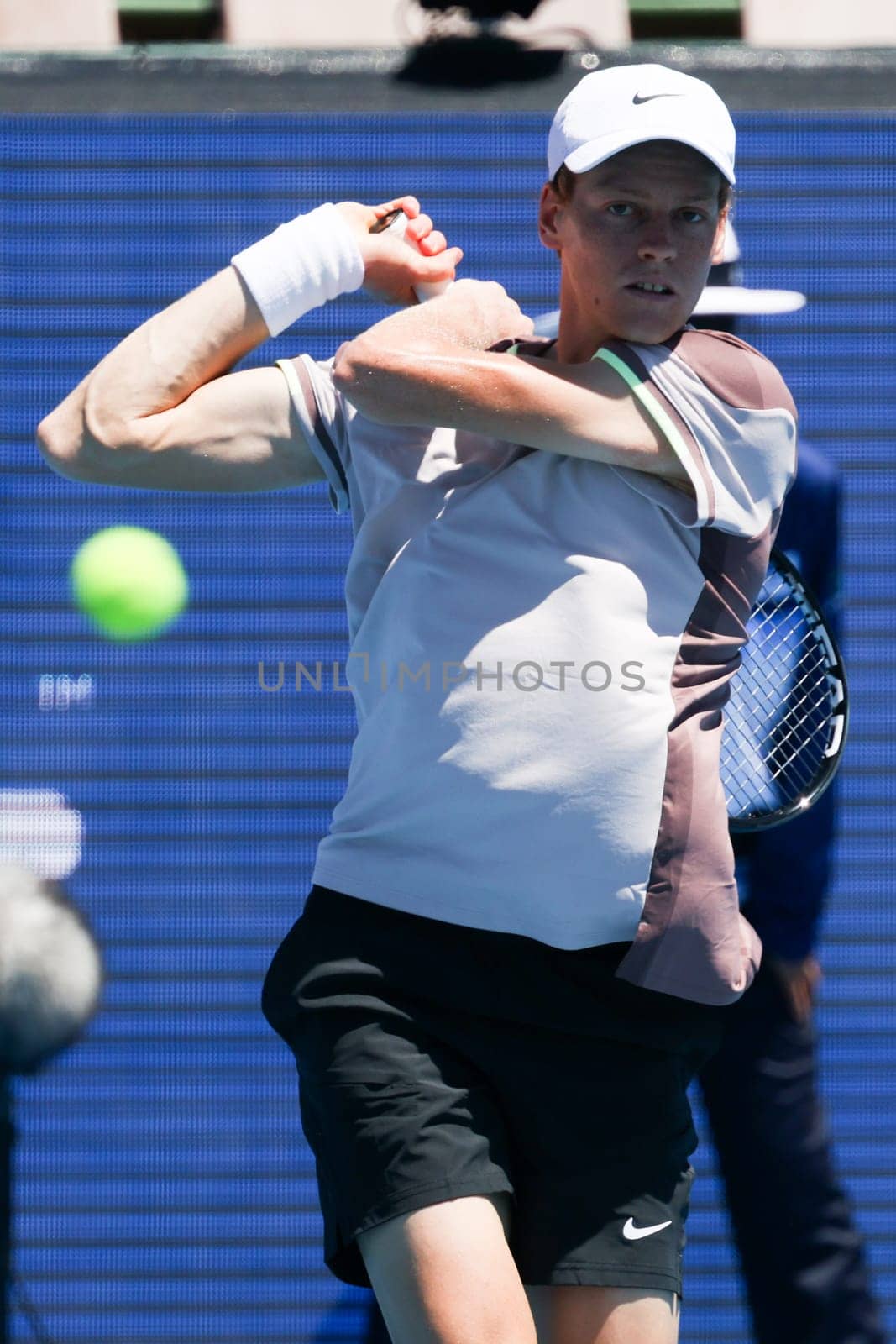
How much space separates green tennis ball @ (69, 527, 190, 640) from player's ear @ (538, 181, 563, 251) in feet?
5.02

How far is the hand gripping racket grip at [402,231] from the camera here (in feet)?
6.79

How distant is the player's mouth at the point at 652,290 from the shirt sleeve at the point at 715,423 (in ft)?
0.17

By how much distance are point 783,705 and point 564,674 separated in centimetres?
82

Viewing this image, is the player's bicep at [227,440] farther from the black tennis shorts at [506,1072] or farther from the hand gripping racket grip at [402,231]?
the black tennis shorts at [506,1072]

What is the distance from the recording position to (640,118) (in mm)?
1811

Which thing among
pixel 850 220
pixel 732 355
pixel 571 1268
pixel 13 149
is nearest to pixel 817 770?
pixel 732 355

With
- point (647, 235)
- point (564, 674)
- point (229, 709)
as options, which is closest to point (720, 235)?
point (647, 235)

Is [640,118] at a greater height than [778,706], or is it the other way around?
[640,118]

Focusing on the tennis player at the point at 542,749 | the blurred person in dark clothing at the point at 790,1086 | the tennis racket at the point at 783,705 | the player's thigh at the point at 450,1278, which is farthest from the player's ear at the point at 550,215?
the player's thigh at the point at 450,1278

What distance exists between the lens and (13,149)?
3.45 m

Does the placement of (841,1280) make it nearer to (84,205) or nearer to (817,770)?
(817,770)

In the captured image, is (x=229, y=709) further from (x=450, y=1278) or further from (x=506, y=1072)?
(x=450, y=1278)

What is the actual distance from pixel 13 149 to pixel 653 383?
2.07 meters

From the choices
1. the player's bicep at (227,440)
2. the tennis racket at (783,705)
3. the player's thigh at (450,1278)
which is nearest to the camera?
the player's thigh at (450,1278)
